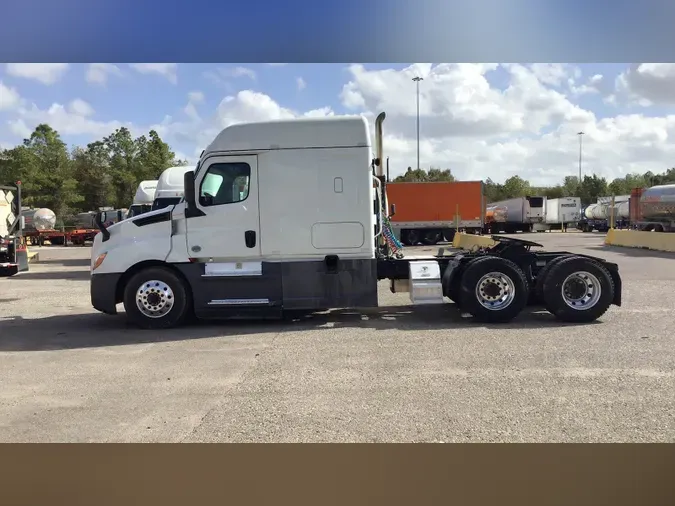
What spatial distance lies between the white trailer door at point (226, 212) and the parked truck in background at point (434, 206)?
23.3 metres

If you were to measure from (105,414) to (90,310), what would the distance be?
6.86 metres

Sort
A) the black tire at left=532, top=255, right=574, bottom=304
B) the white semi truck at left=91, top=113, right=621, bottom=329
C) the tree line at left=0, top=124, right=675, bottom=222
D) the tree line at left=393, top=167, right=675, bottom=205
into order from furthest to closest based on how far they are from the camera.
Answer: the tree line at left=393, top=167, right=675, bottom=205, the tree line at left=0, top=124, right=675, bottom=222, the black tire at left=532, top=255, right=574, bottom=304, the white semi truck at left=91, top=113, right=621, bottom=329

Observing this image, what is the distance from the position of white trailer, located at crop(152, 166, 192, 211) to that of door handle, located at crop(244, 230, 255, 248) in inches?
300

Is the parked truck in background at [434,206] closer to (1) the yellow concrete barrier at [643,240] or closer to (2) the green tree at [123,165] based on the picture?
(1) the yellow concrete barrier at [643,240]

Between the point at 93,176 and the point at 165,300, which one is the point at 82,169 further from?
the point at 165,300

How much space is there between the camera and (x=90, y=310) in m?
11.6

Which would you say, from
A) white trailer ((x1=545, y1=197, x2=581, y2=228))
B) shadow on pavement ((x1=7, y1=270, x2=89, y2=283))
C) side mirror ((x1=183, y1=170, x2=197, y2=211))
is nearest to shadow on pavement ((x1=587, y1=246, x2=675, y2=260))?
side mirror ((x1=183, y1=170, x2=197, y2=211))

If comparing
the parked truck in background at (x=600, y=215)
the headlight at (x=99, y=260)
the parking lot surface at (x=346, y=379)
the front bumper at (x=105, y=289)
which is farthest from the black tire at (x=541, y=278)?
the parked truck in background at (x=600, y=215)

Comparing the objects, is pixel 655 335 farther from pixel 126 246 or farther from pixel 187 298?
pixel 126 246

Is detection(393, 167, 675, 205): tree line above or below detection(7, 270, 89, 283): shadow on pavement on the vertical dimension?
above

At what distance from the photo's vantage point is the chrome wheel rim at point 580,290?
931cm

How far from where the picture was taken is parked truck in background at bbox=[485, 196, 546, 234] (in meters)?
48.1

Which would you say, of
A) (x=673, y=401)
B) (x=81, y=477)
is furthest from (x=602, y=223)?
(x=81, y=477)

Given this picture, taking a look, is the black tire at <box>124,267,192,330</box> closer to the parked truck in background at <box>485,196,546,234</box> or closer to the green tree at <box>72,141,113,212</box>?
the parked truck in background at <box>485,196,546,234</box>
